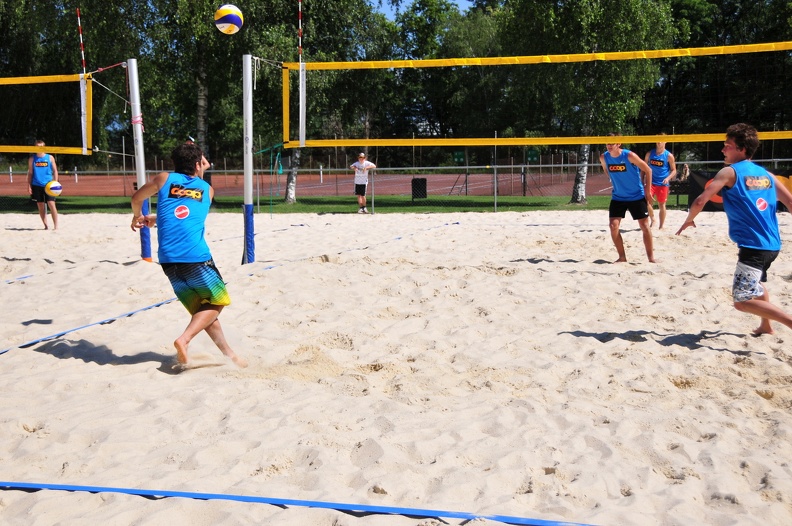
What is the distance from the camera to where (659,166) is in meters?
10.1

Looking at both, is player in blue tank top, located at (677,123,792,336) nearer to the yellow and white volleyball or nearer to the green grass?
the yellow and white volleyball

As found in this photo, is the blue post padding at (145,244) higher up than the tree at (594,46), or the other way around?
the tree at (594,46)

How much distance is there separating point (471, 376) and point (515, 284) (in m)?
2.21

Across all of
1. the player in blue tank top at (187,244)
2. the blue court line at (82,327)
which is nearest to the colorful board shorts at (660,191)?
the blue court line at (82,327)

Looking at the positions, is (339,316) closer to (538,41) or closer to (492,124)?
(538,41)

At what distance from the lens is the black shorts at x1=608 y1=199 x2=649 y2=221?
24.0 feet

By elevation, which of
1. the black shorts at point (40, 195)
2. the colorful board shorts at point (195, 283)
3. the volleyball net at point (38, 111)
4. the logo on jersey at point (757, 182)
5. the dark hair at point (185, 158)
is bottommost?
the colorful board shorts at point (195, 283)

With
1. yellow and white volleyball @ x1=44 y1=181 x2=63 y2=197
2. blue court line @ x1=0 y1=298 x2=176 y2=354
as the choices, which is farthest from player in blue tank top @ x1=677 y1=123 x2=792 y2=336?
yellow and white volleyball @ x1=44 y1=181 x2=63 y2=197

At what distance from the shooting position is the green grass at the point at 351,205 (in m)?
15.8

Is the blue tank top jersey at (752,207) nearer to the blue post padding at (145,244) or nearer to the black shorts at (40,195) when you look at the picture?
the blue post padding at (145,244)

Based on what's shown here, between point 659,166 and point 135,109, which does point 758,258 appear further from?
point 135,109

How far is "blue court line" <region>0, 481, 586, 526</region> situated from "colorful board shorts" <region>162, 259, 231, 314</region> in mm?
1744

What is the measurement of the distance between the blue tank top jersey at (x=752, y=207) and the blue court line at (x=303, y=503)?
270cm

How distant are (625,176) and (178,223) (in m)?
4.72
